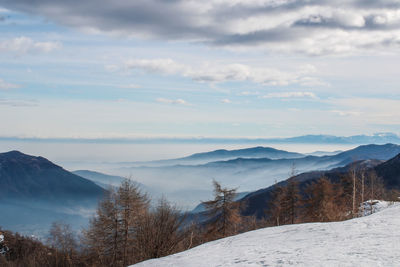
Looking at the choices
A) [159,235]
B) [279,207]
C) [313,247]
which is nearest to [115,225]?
[159,235]

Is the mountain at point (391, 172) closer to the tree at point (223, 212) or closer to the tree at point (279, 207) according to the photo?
the tree at point (279, 207)

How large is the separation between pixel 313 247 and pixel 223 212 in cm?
3263

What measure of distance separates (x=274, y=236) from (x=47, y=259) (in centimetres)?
1836

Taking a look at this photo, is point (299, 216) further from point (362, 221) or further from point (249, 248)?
point (249, 248)

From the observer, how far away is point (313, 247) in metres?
11.7

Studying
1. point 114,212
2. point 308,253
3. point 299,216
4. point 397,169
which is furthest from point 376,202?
point 397,169

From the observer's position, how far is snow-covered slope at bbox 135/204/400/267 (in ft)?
32.7

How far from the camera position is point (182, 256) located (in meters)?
14.0

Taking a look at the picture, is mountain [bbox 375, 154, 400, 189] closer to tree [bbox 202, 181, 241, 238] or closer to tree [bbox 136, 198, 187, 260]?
tree [bbox 202, 181, 241, 238]

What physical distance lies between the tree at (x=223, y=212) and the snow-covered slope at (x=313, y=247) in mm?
26665

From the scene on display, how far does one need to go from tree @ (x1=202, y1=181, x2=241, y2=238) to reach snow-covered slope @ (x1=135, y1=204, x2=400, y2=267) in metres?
26.7

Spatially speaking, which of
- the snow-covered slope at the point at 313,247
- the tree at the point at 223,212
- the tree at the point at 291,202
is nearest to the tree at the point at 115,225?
the tree at the point at 223,212

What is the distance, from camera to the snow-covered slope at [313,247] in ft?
32.7

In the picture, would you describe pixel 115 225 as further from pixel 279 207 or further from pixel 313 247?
pixel 313 247
